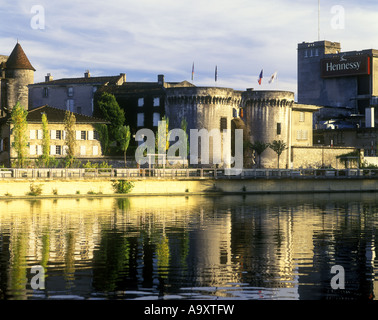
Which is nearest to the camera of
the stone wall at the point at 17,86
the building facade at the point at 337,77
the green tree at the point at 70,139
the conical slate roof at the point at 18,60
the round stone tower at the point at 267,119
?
the green tree at the point at 70,139

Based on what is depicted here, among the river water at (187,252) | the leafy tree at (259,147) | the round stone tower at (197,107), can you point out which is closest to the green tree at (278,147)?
the leafy tree at (259,147)

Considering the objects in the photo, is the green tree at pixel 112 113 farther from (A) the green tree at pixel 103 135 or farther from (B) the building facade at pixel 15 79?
(B) the building facade at pixel 15 79

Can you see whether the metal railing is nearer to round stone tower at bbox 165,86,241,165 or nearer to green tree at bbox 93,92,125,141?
round stone tower at bbox 165,86,241,165

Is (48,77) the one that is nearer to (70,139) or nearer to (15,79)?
(15,79)

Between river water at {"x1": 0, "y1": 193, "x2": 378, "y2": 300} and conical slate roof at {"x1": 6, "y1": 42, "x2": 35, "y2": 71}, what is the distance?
51.4 metres

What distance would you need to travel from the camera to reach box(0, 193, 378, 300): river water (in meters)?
22.9

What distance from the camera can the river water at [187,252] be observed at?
2286 centimetres

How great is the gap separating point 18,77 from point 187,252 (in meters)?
79.1

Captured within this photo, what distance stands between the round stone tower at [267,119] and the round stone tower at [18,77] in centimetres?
3388

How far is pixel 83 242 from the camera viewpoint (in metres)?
35.3

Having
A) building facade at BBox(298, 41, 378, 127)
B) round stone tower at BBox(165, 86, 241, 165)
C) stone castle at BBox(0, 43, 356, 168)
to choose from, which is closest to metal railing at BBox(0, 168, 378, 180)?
stone castle at BBox(0, 43, 356, 168)

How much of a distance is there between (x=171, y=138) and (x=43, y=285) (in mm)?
72761
